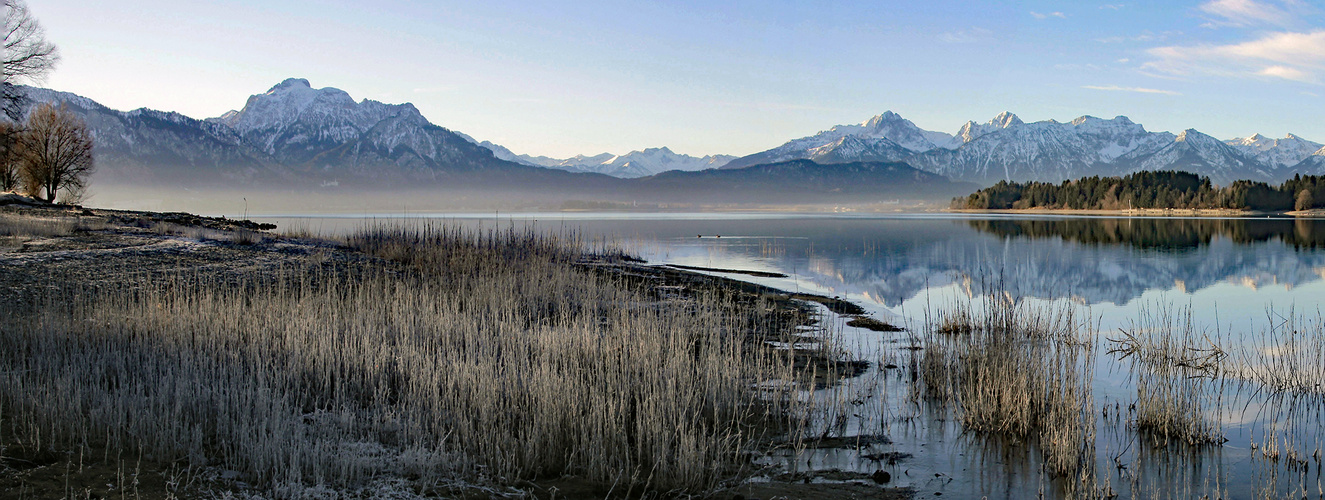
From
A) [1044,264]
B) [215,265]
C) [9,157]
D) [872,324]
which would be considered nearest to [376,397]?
[872,324]

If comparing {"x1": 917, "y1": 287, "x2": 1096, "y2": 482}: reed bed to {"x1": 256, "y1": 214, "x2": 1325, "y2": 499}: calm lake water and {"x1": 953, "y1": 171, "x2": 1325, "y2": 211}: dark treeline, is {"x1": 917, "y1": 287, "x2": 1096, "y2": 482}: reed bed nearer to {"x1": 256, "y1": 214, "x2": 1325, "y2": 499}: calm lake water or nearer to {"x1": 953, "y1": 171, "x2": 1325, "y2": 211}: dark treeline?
{"x1": 256, "y1": 214, "x2": 1325, "y2": 499}: calm lake water

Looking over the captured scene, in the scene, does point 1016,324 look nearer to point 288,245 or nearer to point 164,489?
point 164,489

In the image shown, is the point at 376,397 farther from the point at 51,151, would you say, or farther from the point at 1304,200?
the point at 1304,200

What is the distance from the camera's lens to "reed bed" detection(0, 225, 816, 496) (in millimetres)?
4945

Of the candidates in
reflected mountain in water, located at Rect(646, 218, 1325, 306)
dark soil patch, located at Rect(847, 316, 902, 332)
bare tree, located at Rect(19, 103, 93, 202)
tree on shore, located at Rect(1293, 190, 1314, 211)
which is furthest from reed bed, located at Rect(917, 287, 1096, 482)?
tree on shore, located at Rect(1293, 190, 1314, 211)

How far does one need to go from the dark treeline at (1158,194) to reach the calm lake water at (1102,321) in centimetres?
8452

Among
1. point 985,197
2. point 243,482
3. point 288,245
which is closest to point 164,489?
point 243,482

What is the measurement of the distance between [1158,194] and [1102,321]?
408ft

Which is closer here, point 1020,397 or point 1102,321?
point 1020,397

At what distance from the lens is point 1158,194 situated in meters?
117

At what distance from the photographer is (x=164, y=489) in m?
4.33

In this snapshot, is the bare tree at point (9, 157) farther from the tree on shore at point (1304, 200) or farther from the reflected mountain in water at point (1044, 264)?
the tree on shore at point (1304, 200)

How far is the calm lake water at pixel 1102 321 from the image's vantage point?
594 centimetres

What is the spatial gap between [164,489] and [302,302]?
629 centimetres
